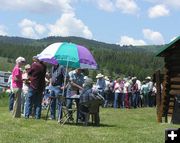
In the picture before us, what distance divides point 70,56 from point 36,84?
5.47ft

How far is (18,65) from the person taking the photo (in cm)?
1367

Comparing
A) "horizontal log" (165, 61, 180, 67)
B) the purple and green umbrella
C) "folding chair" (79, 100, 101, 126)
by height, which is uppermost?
"horizontal log" (165, 61, 180, 67)

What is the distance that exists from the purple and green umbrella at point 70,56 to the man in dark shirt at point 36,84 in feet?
2.23

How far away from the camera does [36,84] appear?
45.1 feet

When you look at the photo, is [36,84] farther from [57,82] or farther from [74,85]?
[74,85]

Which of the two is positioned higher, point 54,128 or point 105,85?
point 105,85

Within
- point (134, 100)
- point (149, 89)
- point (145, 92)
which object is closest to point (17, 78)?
point (134, 100)

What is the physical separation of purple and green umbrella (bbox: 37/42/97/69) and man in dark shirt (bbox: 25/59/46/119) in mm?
680

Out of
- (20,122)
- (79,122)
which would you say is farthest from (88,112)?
(20,122)

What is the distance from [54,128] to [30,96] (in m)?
2.98

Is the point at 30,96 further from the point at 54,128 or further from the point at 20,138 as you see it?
the point at 20,138

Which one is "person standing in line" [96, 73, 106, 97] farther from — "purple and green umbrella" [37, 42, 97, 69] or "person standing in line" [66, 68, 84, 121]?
"purple and green umbrella" [37, 42, 97, 69]

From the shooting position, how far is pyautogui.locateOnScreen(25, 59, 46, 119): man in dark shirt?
1376 cm

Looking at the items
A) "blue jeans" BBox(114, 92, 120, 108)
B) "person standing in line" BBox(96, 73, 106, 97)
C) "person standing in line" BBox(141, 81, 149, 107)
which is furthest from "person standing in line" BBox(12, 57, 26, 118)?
"person standing in line" BBox(141, 81, 149, 107)
